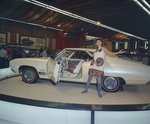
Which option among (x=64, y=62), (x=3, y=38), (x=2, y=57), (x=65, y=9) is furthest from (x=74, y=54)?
(x=3, y=38)

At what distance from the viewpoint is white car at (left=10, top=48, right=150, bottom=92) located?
3990 mm

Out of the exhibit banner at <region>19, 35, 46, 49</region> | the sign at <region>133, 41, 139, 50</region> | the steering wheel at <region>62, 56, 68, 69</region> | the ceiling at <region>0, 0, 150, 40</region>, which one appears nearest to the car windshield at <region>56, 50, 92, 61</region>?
the steering wheel at <region>62, 56, 68, 69</region>

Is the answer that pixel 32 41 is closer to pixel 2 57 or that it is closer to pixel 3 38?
pixel 3 38

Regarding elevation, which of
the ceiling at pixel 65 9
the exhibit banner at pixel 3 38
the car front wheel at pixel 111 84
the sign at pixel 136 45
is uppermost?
Answer: the ceiling at pixel 65 9

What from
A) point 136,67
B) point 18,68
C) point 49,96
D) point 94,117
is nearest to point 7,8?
point 18,68

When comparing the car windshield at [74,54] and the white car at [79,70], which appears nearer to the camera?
the white car at [79,70]

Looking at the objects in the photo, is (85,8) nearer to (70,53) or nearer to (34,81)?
(70,53)

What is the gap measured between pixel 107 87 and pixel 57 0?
7544 mm

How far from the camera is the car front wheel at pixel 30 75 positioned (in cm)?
496

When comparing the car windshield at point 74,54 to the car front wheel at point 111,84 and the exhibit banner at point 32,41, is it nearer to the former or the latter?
the car front wheel at point 111,84

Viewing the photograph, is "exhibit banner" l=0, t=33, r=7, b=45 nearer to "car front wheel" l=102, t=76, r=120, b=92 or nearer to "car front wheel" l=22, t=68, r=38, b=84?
"car front wheel" l=22, t=68, r=38, b=84

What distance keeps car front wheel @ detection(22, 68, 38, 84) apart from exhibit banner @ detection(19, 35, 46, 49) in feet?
37.8

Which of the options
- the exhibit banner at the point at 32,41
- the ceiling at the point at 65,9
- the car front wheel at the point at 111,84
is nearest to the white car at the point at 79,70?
the car front wheel at the point at 111,84

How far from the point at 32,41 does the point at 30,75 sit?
41.3ft
